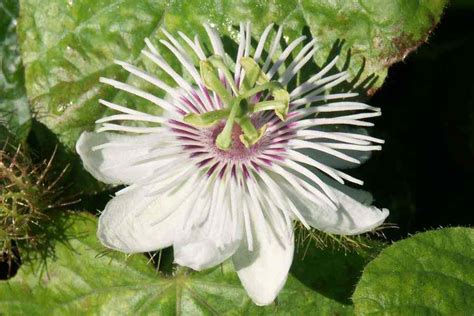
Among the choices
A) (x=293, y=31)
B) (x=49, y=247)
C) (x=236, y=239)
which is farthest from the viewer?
(x=49, y=247)

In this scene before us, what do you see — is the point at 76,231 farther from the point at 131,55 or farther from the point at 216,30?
the point at 216,30

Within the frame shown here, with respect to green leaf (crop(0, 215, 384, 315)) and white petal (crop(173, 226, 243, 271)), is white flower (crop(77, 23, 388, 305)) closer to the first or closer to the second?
white petal (crop(173, 226, 243, 271))

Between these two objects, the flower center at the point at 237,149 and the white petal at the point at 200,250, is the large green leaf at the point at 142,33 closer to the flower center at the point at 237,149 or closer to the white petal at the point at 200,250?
the flower center at the point at 237,149

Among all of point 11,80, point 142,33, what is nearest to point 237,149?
point 142,33

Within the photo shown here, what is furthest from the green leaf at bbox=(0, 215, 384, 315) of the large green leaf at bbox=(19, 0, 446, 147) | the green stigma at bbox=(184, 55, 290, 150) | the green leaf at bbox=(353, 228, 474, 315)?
the green stigma at bbox=(184, 55, 290, 150)

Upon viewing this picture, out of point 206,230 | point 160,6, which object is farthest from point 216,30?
point 206,230

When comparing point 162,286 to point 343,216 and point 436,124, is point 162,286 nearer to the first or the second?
point 343,216
